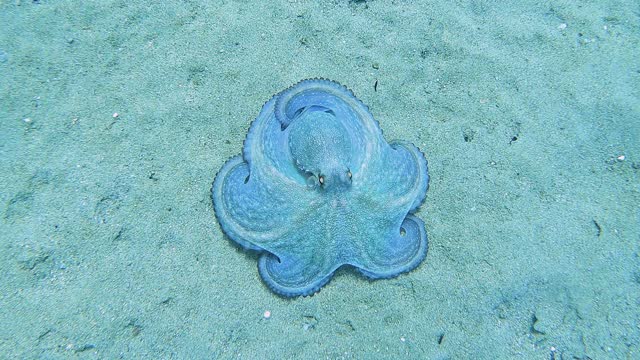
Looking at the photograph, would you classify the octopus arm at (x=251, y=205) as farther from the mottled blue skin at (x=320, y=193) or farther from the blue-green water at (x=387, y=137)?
the blue-green water at (x=387, y=137)

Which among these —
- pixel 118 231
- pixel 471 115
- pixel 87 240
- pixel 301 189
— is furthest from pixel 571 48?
pixel 87 240

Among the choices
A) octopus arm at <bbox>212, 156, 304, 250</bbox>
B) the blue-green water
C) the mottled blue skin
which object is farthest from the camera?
the blue-green water

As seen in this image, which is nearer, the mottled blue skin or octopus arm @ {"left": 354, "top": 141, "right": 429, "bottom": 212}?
the mottled blue skin

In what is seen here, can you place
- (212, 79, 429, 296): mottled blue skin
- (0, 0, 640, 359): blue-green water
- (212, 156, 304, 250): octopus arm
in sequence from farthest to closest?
1. (0, 0, 640, 359): blue-green water
2. (212, 156, 304, 250): octopus arm
3. (212, 79, 429, 296): mottled blue skin

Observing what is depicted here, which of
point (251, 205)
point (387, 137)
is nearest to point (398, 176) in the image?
point (387, 137)

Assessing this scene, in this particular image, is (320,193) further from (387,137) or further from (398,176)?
(387,137)

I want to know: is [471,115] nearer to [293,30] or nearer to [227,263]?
[293,30]

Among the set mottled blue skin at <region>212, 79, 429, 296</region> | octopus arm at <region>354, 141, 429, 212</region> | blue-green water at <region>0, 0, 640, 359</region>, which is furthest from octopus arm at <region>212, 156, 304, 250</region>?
octopus arm at <region>354, 141, 429, 212</region>

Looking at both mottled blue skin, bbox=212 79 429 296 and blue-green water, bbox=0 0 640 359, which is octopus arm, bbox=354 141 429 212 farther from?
blue-green water, bbox=0 0 640 359

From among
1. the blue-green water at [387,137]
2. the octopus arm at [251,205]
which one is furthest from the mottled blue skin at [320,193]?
the blue-green water at [387,137]
